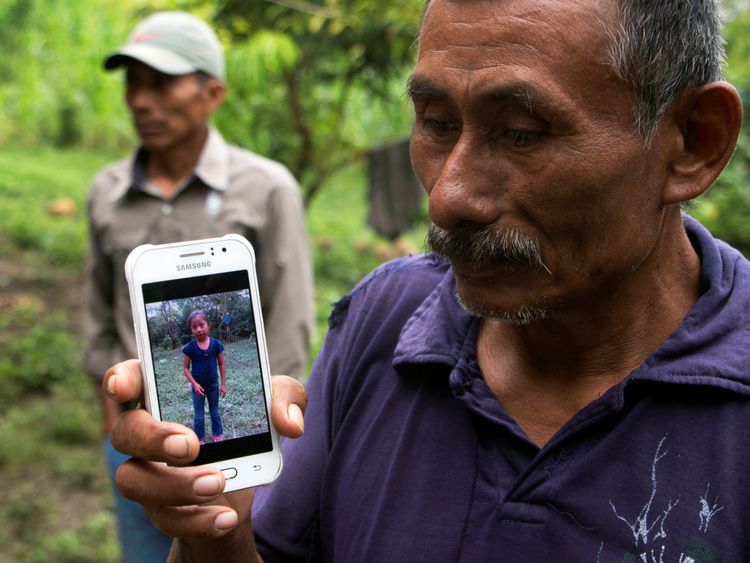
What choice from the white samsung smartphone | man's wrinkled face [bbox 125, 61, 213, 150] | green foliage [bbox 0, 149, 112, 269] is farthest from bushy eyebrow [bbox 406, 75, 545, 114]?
green foliage [bbox 0, 149, 112, 269]

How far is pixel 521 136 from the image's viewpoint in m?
1.33

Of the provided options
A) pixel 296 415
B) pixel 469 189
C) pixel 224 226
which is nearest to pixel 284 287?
pixel 224 226

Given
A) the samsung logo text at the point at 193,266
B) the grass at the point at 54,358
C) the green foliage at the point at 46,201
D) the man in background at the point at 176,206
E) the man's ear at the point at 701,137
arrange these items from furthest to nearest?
the green foliage at the point at 46,201 → the grass at the point at 54,358 → the man in background at the point at 176,206 → the samsung logo text at the point at 193,266 → the man's ear at the point at 701,137

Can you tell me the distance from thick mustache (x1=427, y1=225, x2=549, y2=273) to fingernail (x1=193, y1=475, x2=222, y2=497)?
497 mm

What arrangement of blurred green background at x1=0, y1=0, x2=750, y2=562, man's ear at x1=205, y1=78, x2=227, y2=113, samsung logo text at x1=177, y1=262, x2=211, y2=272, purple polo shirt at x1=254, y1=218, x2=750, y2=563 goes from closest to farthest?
purple polo shirt at x1=254, y1=218, x2=750, y2=563 < samsung logo text at x1=177, y1=262, x2=211, y2=272 < man's ear at x1=205, y1=78, x2=227, y2=113 < blurred green background at x1=0, y1=0, x2=750, y2=562

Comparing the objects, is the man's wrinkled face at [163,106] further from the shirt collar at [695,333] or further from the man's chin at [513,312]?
the man's chin at [513,312]

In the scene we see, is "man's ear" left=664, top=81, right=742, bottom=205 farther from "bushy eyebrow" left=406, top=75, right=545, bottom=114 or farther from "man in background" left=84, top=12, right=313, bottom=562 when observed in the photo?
"man in background" left=84, top=12, right=313, bottom=562

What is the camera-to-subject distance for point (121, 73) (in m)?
7.96

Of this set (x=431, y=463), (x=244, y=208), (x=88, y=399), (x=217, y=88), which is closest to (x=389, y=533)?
(x=431, y=463)

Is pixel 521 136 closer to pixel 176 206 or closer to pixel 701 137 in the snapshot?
pixel 701 137

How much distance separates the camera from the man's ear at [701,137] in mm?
1381

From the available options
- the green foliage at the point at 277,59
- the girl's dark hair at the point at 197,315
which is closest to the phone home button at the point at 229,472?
the girl's dark hair at the point at 197,315

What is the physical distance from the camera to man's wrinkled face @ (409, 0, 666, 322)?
1.29 meters

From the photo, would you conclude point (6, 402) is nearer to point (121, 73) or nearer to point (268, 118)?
point (268, 118)
